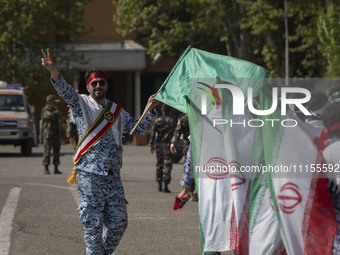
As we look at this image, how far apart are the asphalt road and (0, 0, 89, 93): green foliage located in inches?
866

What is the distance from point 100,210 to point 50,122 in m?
12.6

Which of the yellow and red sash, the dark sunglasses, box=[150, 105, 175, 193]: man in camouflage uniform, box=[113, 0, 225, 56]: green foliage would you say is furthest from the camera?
box=[113, 0, 225, 56]: green foliage

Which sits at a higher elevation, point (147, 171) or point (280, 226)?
point (280, 226)

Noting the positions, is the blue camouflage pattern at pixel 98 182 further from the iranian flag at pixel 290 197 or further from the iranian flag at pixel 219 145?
the iranian flag at pixel 290 197

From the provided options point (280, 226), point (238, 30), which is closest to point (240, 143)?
point (280, 226)

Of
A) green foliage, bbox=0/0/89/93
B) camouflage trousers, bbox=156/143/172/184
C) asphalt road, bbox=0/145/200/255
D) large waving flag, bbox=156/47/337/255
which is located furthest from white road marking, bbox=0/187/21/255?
green foliage, bbox=0/0/89/93

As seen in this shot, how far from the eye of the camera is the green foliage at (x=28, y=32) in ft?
137

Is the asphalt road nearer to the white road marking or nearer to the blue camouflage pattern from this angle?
the white road marking

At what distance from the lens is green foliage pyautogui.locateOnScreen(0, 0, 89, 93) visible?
137 ft

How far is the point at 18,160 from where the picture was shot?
26.8m

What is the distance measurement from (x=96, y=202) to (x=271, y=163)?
190cm

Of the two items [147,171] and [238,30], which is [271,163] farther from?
[238,30]

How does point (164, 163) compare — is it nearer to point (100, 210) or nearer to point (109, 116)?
point (109, 116)

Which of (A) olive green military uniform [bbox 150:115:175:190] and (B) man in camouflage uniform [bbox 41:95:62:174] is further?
(B) man in camouflage uniform [bbox 41:95:62:174]
